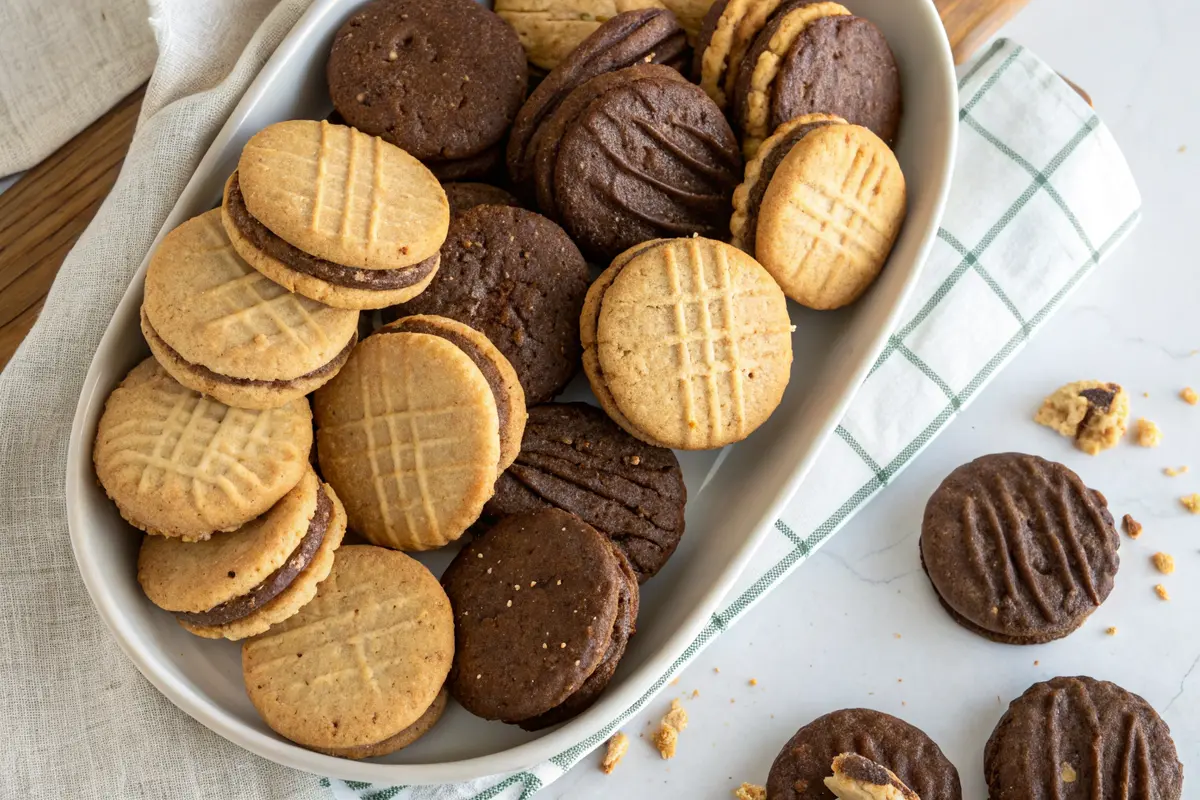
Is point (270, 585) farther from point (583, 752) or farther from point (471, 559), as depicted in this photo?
point (583, 752)

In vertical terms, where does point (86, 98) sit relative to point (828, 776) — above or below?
above

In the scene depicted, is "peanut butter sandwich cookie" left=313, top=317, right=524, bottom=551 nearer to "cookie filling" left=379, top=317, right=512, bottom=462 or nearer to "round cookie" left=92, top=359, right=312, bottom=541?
"cookie filling" left=379, top=317, right=512, bottom=462

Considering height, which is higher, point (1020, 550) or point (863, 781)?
point (1020, 550)

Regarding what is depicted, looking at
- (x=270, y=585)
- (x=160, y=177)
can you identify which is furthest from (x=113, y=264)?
(x=270, y=585)

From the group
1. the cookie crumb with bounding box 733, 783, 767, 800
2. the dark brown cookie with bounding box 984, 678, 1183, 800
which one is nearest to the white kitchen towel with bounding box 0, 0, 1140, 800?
the cookie crumb with bounding box 733, 783, 767, 800

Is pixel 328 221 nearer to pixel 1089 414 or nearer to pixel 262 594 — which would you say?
pixel 262 594

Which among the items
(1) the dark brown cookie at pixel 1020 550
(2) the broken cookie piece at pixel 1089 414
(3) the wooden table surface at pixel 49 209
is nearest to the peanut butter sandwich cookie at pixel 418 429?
(3) the wooden table surface at pixel 49 209

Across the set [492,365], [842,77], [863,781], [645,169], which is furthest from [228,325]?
[863,781]
